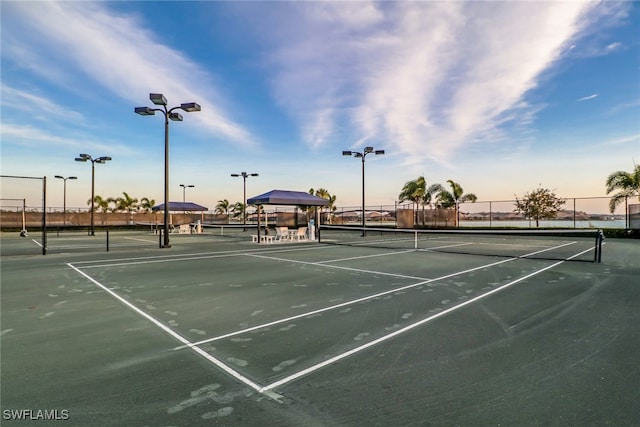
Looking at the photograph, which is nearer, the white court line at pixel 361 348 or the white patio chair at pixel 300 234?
the white court line at pixel 361 348

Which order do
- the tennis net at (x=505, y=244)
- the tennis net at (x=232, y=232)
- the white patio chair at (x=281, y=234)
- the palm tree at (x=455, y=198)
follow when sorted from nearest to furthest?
the tennis net at (x=505, y=244) < the white patio chair at (x=281, y=234) < the tennis net at (x=232, y=232) < the palm tree at (x=455, y=198)

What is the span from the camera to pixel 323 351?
13.1ft

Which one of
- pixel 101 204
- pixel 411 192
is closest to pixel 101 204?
pixel 101 204

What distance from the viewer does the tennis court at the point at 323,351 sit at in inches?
111

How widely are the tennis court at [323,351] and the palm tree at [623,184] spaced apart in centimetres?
2199

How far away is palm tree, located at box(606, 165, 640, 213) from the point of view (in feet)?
78.4

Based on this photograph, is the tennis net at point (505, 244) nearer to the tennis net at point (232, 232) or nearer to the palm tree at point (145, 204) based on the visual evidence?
the tennis net at point (232, 232)

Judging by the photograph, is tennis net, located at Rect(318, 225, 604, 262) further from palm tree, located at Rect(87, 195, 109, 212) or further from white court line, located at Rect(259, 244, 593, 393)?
palm tree, located at Rect(87, 195, 109, 212)

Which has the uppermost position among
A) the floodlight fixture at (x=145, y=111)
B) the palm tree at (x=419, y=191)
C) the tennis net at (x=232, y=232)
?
the floodlight fixture at (x=145, y=111)

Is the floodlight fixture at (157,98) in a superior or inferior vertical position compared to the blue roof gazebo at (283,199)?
superior

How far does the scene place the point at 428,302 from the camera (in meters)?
6.23

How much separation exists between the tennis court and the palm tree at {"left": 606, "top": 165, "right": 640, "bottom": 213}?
22.0 meters

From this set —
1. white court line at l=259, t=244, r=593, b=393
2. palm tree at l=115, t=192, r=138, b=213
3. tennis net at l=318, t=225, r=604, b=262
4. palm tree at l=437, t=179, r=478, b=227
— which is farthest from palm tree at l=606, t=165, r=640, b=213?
palm tree at l=115, t=192, r=138, b=213

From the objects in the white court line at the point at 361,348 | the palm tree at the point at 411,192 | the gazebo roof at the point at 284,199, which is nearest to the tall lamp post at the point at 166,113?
the gazebo roof at the point at 284,199
